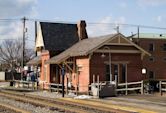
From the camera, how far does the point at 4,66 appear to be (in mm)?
107500

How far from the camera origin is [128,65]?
36.1 metres

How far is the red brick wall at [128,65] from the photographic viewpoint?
114 ft

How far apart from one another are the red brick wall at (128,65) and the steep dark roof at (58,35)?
8221mm

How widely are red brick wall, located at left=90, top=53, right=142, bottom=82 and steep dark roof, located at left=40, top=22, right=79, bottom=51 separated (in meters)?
8.22

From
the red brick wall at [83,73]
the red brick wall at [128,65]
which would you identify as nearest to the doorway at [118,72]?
the red brick wall at [128,65]

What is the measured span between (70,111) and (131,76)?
57.3 feet

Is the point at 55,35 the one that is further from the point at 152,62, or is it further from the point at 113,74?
the point at 152,62

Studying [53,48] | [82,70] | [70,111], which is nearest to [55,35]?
[53,48]

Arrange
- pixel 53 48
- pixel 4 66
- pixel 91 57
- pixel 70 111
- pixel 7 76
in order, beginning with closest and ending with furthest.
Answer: pixel 70 111 → pixel 91 57 → pixel 53 48 → pixel 7 76 → pixel 4 66

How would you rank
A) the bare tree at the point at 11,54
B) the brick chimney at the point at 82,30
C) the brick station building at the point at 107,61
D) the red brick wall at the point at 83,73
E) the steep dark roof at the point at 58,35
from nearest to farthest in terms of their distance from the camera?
the brick station building at the point at 107,61, the red brick wall at the point at 83,73, the steep dark roof at the point at 58,35, the brick chimney at the point at 82,30, the bare tree at the point at 11,54

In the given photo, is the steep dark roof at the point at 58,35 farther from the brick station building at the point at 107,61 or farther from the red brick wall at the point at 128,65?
the red brick wall at the point at 128,65

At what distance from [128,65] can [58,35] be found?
10.2m

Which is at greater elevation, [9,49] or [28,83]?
[9,49]

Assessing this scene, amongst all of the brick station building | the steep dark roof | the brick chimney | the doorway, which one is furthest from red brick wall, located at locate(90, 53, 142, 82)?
the brick chimney
